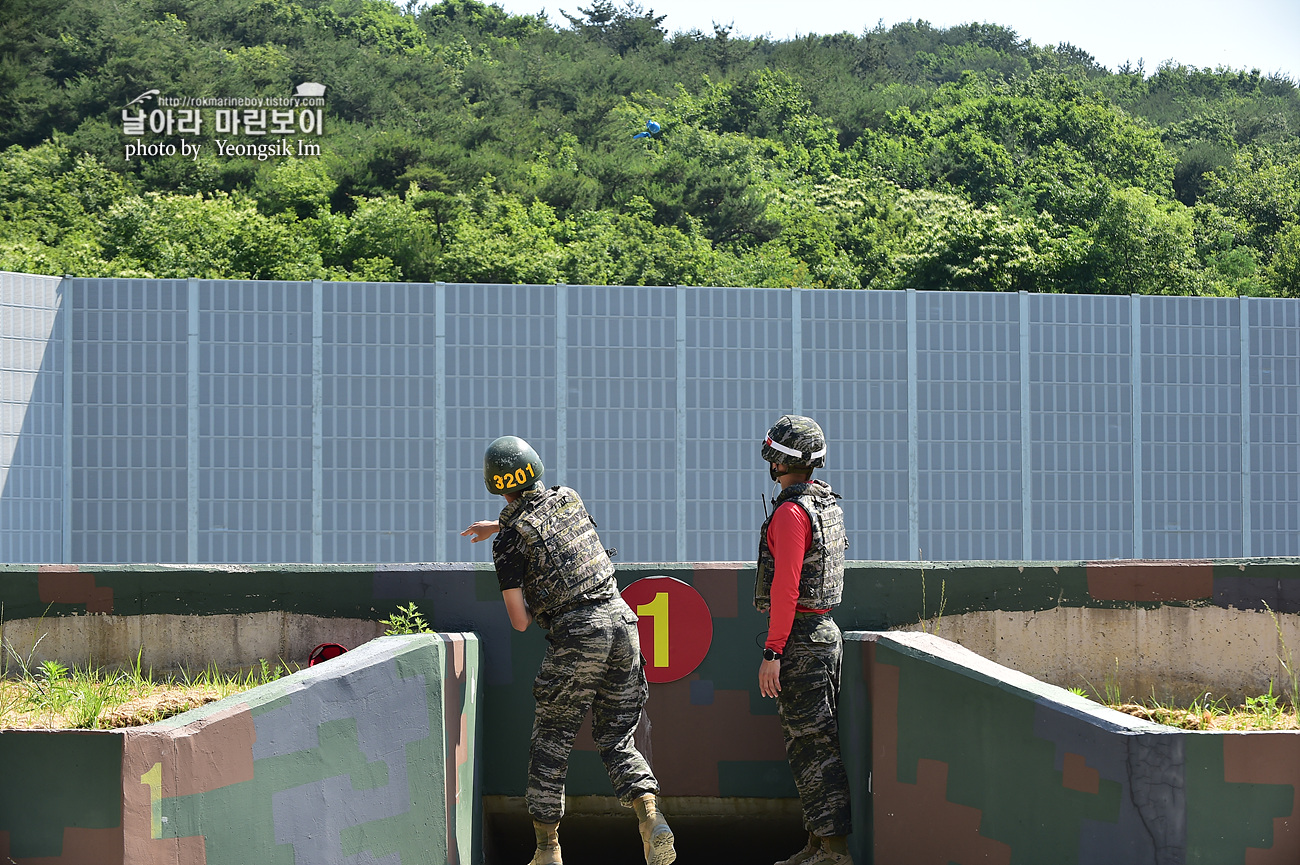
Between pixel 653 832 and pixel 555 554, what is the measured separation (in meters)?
1.16

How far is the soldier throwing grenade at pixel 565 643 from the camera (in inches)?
187

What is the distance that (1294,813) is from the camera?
3.70 meters

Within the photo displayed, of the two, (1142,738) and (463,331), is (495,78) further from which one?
(1142,738)

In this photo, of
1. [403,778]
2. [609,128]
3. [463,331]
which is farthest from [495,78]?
A: [403,778]

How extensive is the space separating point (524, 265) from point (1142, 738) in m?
20.9

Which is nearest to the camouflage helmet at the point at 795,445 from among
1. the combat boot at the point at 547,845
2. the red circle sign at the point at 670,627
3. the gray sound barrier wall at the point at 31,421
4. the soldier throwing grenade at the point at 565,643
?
the soldier throwing grenade at the point at 565,643

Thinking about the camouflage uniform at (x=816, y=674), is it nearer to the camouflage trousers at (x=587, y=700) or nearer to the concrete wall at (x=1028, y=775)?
the concrete wall at (x=1028, y=775)

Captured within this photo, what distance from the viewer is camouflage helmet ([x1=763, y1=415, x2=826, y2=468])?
16.3 ft

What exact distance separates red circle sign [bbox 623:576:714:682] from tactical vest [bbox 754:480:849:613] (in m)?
0.64

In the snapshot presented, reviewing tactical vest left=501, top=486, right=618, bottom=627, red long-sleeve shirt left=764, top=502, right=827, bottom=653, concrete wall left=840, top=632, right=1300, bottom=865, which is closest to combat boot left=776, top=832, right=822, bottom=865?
concrete wall left=840, top=632, right=1300, bottom=865

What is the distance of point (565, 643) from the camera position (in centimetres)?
477

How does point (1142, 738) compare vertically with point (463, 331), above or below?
below

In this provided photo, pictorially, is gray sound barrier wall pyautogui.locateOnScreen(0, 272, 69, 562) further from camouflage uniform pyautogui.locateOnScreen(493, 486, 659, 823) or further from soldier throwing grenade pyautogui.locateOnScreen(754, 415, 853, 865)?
soldier throwing grenade pyautogui.locateOnScreen(754, 415, 853, 865)

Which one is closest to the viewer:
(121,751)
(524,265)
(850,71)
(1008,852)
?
(121,751)
